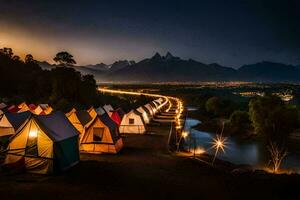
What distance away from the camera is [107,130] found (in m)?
21.8

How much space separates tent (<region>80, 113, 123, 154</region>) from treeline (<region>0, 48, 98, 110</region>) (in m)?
41.3

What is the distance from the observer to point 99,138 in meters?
21.9

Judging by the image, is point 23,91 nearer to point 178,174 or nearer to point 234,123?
point 234,123

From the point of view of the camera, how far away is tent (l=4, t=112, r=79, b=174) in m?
15.3

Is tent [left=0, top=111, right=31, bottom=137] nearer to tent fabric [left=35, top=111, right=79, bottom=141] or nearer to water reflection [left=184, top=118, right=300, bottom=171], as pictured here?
tent fabric [left=35, top=111, right=79, bottom=141]

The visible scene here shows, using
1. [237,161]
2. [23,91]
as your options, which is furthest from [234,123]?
[23,91]

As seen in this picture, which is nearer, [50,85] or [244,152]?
[244,152]

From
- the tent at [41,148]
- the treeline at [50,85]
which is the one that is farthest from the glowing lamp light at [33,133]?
the treeline at [50,85]

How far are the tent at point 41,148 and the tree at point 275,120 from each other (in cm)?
3277

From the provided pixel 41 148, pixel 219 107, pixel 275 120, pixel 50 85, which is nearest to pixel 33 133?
pixel 41 148

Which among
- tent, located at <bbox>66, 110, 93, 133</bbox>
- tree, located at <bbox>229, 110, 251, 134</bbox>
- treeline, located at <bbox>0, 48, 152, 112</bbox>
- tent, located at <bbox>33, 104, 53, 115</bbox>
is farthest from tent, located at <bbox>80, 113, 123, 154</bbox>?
treeline, located at <bbox>0, 48, 152, 112</bbox>

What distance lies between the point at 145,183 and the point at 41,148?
18.7 ft

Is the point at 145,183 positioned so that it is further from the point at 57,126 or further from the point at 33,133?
the point at 33,133

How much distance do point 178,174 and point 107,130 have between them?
24.1 ft
